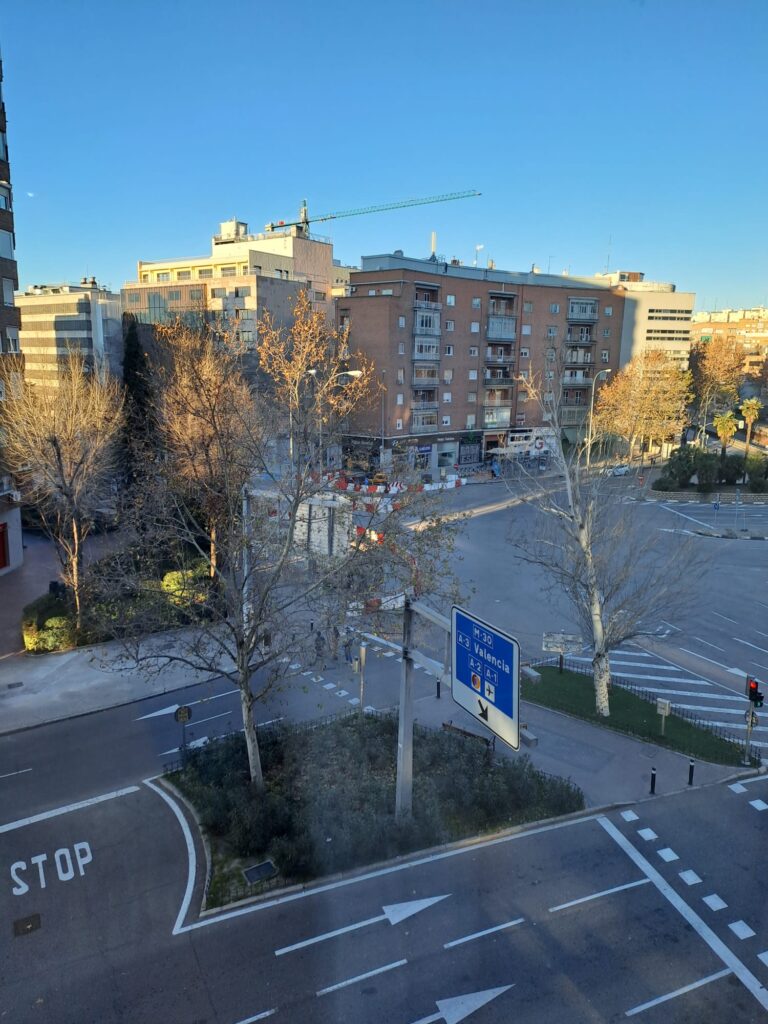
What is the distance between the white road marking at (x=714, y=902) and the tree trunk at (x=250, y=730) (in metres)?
7.75

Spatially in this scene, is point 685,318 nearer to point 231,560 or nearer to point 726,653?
point 726,653

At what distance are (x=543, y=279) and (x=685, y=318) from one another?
58.1 feet

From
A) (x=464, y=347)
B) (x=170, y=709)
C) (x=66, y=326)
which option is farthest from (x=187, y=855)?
(x=66, y=326)

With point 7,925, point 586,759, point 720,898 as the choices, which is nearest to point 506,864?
point 720,898

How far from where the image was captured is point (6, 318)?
26141 mm

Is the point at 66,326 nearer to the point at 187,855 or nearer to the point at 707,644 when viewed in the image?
the point at 707,644

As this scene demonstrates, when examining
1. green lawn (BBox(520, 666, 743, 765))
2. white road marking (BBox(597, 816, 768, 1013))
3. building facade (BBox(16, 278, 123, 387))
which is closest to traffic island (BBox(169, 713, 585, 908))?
→ white road marking (BBox(597, 816, 768, 1013))

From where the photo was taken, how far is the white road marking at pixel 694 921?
9380mm

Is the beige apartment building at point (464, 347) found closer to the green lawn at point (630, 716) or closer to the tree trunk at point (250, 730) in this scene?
the green lawn at point (630, 716)

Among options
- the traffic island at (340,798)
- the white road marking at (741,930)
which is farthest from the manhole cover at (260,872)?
the white road marking at (741,930)

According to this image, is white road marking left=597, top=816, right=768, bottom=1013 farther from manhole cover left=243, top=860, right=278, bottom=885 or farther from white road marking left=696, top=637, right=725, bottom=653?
white road marking left=696, top=637, right=725, bottom=653

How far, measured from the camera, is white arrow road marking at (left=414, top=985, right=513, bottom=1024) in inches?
342

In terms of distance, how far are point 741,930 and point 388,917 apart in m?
5.31

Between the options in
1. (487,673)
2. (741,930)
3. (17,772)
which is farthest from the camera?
(17,772)
